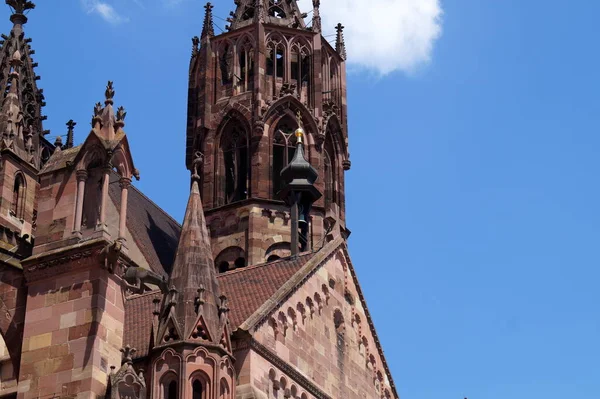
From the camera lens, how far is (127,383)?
96.6ft

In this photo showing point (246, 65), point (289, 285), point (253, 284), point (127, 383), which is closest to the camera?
point (127, 383)

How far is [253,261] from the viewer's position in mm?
51312

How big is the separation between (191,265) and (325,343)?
6150mm

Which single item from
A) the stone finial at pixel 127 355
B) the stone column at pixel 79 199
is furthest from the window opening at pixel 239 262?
the stone finial at pixel 127 355

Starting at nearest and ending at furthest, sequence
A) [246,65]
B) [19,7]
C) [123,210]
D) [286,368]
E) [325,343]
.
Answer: [123,210] → [286,368] → [325,343] → [19,7] → [246,65]

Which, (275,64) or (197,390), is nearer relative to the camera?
(197,390)

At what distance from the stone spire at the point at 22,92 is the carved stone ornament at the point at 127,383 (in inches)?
669

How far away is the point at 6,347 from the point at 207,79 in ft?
87.7

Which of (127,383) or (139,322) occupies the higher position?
(139,322)

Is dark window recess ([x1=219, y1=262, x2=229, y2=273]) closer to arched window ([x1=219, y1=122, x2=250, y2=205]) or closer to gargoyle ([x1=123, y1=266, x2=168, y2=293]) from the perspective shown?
arched window ([x1=219, y1=122, x2=250, y2=205])

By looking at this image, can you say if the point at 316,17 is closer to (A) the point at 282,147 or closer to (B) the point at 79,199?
(A) the point at 282,147

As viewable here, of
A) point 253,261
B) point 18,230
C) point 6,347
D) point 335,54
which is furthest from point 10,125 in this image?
point 335,54

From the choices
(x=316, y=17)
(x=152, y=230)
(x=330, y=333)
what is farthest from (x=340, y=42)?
(x=330, y=333)

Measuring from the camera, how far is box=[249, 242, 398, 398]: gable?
35.0m
